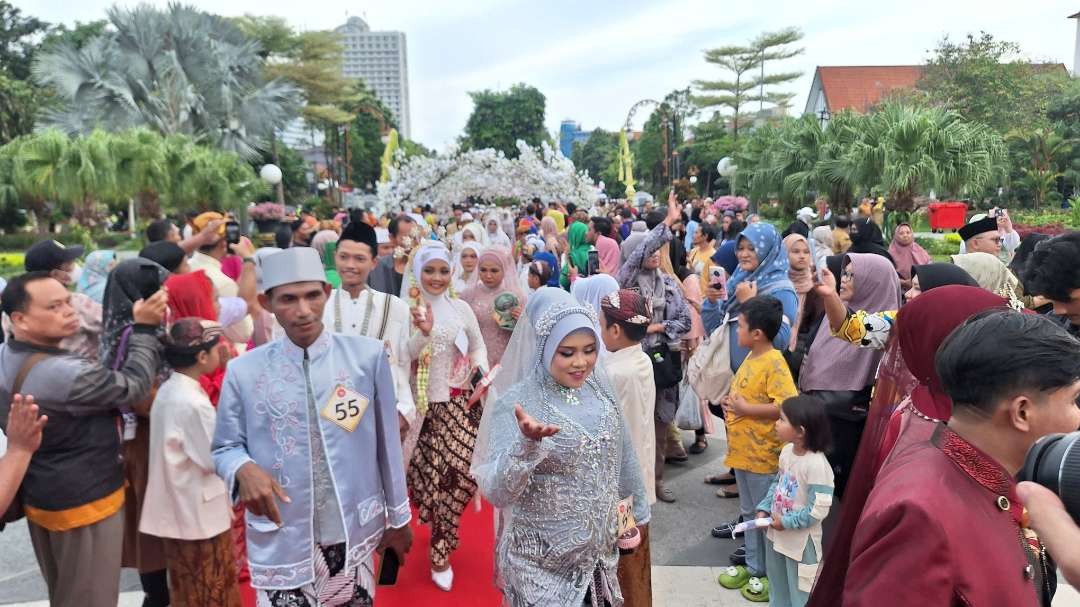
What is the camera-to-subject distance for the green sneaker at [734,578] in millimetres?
3992

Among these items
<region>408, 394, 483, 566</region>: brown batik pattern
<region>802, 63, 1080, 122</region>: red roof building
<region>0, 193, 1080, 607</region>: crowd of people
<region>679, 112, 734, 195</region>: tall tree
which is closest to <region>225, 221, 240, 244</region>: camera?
<region>0, 193, 1080, 607</region>: crowd of people

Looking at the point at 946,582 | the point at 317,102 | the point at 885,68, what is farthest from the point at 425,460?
the point at 885,68

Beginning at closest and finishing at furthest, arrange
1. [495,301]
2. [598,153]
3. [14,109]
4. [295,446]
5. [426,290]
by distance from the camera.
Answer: [295,446] → [426,290] → [495,301] → [14,109] → [598,153]

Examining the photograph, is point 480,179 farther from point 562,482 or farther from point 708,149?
point 708,149

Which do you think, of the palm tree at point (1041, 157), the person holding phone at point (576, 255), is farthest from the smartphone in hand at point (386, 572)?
the palm tree at point (1041, 157)

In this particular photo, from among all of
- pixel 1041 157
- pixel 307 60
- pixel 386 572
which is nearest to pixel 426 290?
pixel 386 572

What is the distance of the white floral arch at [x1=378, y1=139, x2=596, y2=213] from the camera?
20812mm

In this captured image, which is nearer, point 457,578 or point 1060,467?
point 1060,467

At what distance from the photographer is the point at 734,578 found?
4.00 metres

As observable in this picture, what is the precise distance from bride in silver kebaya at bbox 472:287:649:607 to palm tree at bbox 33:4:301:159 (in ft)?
98.8

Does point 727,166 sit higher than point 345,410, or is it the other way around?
point 727,166

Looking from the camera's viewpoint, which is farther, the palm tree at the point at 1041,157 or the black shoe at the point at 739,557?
the palm tree at the point at 1041,157

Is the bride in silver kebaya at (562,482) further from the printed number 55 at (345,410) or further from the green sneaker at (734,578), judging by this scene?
the green sneaker at (734,578)

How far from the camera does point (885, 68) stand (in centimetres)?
5747
